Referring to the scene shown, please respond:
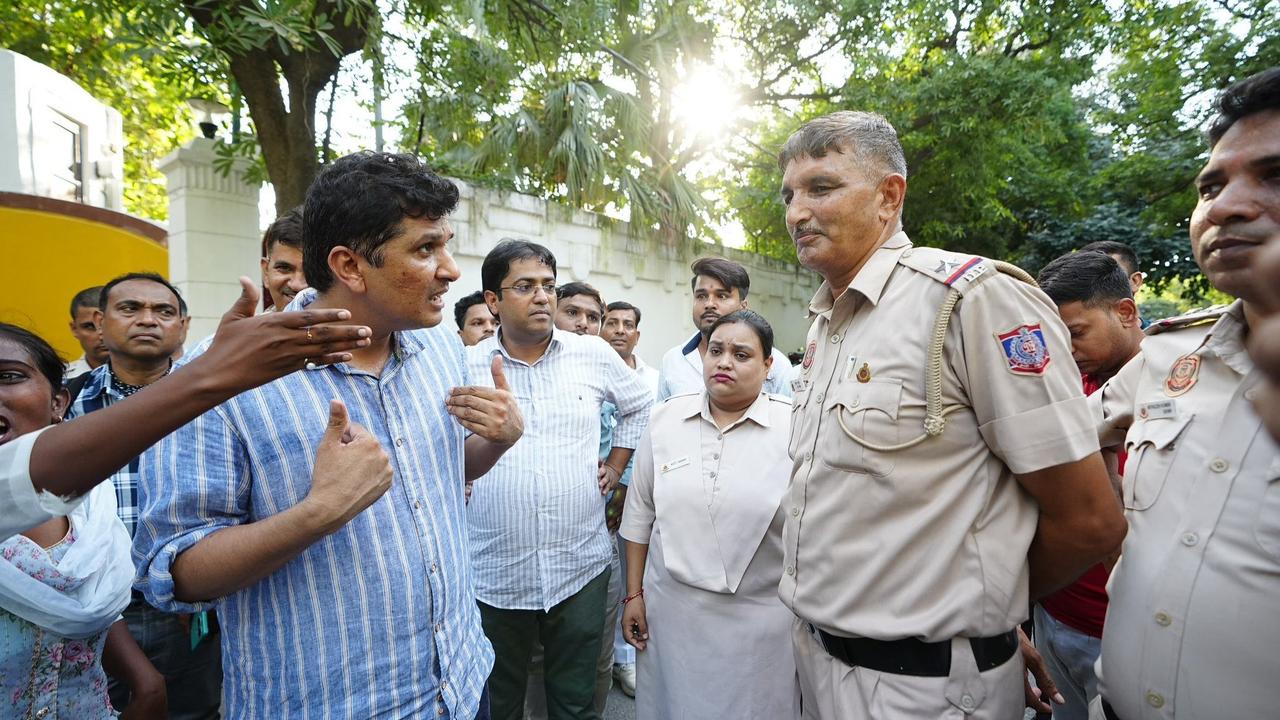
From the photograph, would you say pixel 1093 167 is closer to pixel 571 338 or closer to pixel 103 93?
pixel 571 338

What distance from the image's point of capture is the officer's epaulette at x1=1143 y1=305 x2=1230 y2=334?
161 centimetres

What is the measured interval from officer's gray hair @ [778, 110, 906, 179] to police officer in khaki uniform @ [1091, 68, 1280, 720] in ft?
2.46

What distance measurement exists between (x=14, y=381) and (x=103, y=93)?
12951 millimetres

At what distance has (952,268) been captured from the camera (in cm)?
172

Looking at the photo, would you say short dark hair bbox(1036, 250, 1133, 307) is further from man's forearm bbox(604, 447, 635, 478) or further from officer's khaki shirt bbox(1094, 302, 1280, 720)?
man's forearm bbox(604, 447, 635, 478)

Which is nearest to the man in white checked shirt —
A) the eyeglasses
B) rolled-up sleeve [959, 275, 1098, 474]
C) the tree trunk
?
the eyeglasses

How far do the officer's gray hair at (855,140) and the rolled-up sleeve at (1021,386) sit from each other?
53 centimetres

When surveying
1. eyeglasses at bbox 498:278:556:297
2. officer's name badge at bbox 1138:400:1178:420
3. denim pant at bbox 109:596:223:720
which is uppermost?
eyeglasses at bbox 498:278:556:297

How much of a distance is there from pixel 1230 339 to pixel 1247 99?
0.53 meters

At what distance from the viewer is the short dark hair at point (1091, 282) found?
2.64 meters

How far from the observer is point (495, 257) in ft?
11.3

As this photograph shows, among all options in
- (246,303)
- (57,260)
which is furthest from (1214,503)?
(57,260)

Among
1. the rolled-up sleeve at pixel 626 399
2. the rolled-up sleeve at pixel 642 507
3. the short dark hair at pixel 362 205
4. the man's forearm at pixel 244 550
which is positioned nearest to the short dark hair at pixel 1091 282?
the rolled-up sleeve at pixel 642 507

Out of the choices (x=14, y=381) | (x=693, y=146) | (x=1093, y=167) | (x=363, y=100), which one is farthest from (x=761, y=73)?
(x=14, y=381)
